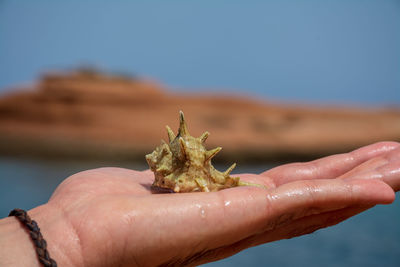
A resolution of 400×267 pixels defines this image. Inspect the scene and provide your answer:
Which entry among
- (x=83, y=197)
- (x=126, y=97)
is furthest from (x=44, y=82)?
(x=83, y=197)

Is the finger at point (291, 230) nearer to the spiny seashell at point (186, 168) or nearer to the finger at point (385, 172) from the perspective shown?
the finger at point (385, 172)

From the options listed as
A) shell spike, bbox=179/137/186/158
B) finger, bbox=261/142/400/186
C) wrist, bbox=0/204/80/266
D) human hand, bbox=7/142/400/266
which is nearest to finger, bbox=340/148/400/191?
human hand, bbox=7/142/400/266

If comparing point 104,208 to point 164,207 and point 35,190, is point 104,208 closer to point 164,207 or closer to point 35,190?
point 164,207

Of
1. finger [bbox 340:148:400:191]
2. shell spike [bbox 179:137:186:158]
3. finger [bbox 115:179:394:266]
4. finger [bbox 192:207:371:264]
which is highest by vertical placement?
shell spike [bbox 179:137:186:158]

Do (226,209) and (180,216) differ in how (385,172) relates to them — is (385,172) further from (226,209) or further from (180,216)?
(180,216)

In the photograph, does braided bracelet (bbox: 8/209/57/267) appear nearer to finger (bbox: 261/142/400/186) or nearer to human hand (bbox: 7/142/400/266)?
human hand (bbox: 7/142/400/266)

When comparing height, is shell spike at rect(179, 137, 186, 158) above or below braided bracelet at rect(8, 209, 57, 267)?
above

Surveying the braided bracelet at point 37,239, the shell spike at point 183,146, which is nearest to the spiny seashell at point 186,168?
the shell spike at point 183,146
